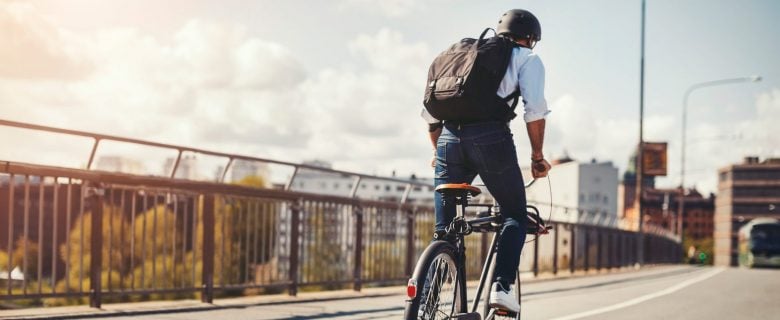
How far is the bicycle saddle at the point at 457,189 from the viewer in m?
4.81

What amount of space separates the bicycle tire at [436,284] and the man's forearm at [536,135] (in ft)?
2.21

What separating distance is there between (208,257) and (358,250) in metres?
3.47

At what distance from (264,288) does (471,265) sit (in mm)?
6852

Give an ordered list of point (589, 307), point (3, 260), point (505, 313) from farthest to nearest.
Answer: point (589, 307)
point (3, 260)
point (505, 313)

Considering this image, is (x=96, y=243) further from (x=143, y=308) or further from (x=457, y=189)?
(x=457, y=189)

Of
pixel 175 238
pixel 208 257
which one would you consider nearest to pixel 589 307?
pixel 208 257

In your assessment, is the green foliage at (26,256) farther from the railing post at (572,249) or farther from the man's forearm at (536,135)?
the railing post at (572,249)

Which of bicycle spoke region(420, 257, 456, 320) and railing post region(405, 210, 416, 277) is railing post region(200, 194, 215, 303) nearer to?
railing post region(405, 210, 416, 277)

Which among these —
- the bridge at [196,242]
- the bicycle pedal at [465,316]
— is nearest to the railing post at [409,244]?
the bridge at [196,242]

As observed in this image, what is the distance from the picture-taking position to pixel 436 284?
4.57 meters

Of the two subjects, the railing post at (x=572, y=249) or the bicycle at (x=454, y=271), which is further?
the railing post at (x=572, y=249)

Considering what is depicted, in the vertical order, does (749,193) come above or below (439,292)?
below

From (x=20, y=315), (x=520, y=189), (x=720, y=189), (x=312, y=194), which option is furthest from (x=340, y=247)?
(x=720, y=189)

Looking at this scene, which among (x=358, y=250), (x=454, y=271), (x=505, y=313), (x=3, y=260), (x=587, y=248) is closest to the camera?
(x=454, y=271)
